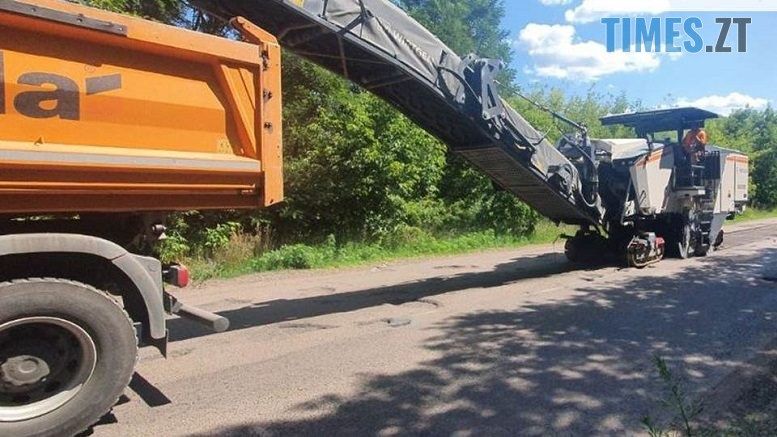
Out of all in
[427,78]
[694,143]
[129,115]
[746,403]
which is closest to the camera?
[129,115]

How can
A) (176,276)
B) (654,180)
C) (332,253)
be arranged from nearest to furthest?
(176,276) < (654,180) < (332,253)

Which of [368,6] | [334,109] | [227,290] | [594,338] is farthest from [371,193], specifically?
[594,338]

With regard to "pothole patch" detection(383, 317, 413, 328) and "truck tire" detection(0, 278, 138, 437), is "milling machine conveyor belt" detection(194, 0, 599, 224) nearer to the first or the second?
"pothole patch" detection(383, 317, 413, 328)

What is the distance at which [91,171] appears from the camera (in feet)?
11.5

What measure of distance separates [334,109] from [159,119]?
402 inches

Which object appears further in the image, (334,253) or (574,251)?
(334,253)

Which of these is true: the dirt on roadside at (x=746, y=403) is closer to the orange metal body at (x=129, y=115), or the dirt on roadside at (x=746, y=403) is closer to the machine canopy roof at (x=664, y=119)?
the orange metal body at (x=129, y=115)

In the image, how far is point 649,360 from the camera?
4.91 metres

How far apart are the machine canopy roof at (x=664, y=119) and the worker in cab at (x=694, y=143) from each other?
181 millimetres

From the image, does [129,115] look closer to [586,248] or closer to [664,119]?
[586,248]

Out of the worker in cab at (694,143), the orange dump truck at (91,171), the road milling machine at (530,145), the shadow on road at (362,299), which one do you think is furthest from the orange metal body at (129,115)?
the worker in cab at (694,143)

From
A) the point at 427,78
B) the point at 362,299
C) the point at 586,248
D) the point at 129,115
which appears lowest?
the point at 362,299

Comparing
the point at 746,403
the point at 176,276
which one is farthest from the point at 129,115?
the point at 746,403

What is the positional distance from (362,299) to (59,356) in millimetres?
4703
